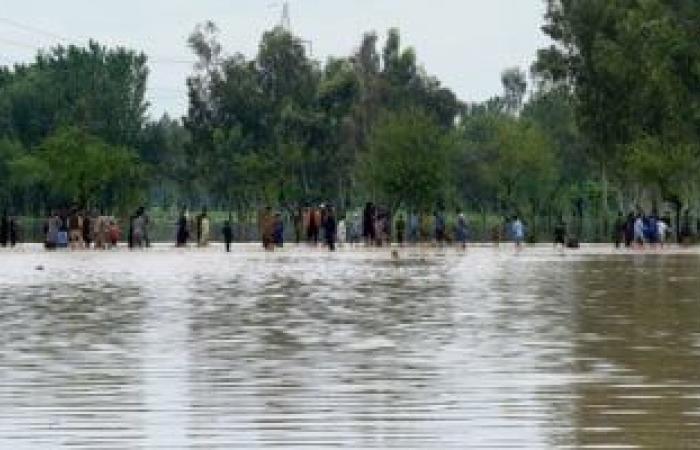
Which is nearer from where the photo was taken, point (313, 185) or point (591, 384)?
point (591, 384)

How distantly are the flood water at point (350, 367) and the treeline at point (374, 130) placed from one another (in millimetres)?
54571

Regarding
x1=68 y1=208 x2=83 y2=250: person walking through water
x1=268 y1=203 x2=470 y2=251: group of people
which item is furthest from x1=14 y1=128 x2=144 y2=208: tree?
x1=68 y1=208 x2=83 y2=250: person walking through water

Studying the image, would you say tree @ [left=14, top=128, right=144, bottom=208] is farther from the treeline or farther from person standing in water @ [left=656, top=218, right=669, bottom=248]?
person standing in water @ [left=656, top=218, right=669, bottom=248]

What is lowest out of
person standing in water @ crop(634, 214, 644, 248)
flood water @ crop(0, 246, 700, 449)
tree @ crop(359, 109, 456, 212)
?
flood water @ crop(0, 246, 700, 449)

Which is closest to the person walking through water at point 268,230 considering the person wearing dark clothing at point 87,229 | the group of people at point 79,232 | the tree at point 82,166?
the group of people at point 79,232

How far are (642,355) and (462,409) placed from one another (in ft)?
15.1

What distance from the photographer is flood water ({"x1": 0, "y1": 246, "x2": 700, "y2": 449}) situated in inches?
398

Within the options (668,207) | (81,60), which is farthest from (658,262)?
(81,60)

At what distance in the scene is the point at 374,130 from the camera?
10350cm

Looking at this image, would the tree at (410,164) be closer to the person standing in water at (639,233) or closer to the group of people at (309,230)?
the group of people at (309,230)

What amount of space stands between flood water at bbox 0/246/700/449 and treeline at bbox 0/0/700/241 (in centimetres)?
5457

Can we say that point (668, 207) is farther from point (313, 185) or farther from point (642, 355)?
point (642, 355)

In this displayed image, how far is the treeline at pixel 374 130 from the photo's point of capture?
84.4 m

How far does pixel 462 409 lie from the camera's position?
11188 mm
